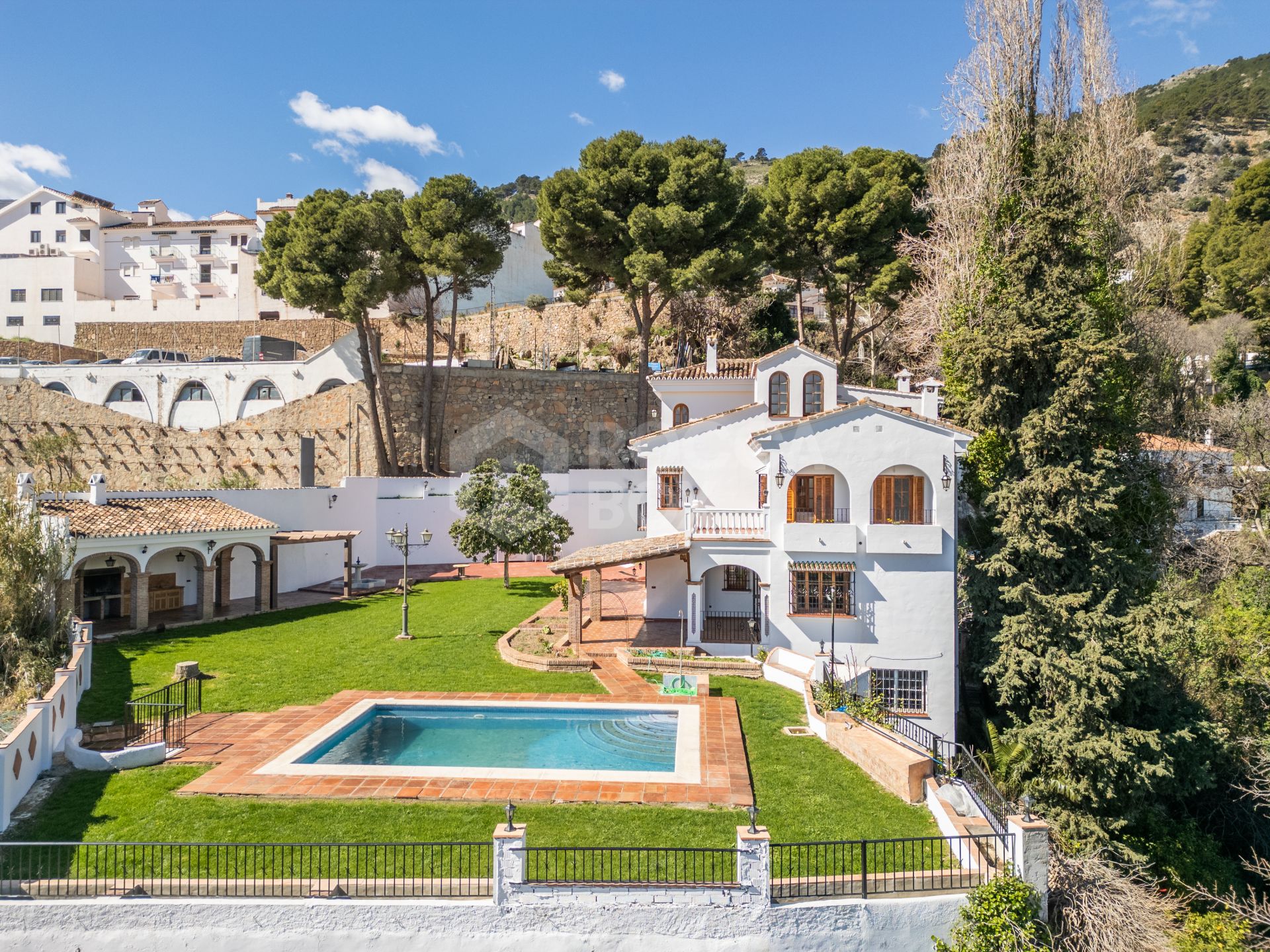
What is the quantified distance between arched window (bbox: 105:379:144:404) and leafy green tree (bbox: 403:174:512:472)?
577 inches

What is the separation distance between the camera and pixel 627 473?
109 feet

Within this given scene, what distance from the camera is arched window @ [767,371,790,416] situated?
20906 mm

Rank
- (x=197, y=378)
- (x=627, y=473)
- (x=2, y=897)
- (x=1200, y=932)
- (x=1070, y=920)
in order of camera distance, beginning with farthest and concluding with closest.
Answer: (x=197, y=378) < (x=627, y=473) < (x=1200, y=932) < (x=1070, y=920) < (x=2, y=897)

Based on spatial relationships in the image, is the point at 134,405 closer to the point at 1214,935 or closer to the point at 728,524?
the point at 728,524

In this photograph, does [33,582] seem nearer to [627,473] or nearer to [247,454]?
[247,454]

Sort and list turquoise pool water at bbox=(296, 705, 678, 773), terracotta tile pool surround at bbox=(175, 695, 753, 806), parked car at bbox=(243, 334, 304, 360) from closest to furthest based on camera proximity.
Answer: terracotta tile pool surround at bbox=(175, 695, 753, 806), turquoise pool water at bbox=(296, 705, 678, 773), parked car at bbox=(243, 334, 304, 360)

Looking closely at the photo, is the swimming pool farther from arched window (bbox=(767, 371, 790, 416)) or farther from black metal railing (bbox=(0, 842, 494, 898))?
arched window (bbox=(767, 371, 790, 416))

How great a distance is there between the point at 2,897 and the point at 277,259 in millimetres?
29193

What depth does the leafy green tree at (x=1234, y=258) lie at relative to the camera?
37.9m

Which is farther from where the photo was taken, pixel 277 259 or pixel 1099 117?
pixel 277 259

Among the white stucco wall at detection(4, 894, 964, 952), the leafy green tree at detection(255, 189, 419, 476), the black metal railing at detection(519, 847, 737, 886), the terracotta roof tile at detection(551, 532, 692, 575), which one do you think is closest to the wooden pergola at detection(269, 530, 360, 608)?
the leafy green tree at detection(255, 189, 419, 476)

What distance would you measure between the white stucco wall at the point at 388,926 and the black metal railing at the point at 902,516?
10.3m

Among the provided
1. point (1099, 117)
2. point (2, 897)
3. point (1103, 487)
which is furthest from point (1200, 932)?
point (1099, 117)

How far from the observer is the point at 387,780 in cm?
1174
